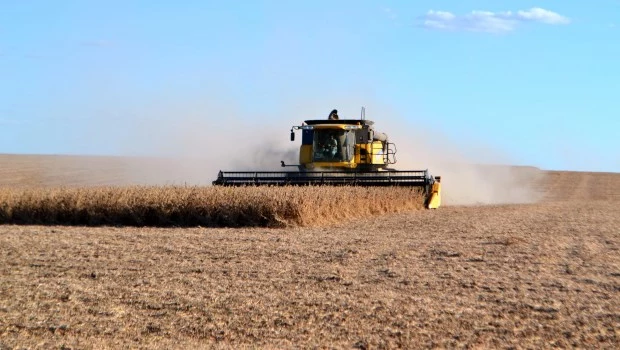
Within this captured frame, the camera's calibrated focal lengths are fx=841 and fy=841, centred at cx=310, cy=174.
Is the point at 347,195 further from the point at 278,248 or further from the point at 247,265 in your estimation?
the point at 247,265

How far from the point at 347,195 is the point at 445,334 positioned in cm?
1133

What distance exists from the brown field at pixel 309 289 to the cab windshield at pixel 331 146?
8.72 m

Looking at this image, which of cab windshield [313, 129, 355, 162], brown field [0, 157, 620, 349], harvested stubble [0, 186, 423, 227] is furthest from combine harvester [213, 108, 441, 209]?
brown field [0, 157, 620, 349]

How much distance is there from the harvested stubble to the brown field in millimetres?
1589

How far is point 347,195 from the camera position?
58.4ft

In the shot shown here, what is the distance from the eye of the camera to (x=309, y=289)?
8336 millimetres

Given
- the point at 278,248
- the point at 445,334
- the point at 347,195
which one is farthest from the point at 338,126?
the point at 445,334

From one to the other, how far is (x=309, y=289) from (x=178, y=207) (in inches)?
328

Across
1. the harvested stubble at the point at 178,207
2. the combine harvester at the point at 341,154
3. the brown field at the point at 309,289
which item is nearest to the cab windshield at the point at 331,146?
the combine harvester at the point at 341,154

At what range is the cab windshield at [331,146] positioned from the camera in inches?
901

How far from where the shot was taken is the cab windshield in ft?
75.1

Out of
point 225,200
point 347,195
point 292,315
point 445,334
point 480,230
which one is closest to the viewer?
point 445,334

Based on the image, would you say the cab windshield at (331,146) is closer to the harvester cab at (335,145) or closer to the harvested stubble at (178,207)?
the harvester cab at (335,145)

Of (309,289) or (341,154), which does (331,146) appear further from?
(309,289)
